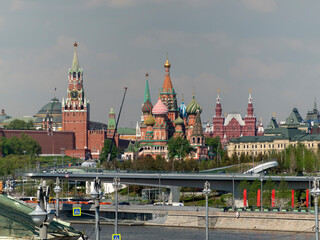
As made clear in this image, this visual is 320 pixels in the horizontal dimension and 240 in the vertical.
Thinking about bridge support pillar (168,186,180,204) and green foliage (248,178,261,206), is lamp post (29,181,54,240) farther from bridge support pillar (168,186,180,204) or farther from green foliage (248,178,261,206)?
bridge support pillar (168,186,180,204)

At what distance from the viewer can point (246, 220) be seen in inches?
3696

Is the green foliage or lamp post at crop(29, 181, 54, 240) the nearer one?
lamp post at crop(29, 181, 54, 240)

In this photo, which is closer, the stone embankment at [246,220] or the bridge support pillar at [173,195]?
the stone embankment at [246,220]

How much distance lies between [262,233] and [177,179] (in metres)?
33.5

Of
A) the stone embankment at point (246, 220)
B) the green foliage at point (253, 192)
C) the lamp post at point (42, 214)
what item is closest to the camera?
the lamp post at point (42, 214)

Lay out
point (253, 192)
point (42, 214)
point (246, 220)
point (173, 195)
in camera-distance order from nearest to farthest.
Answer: point (42, 214)
point (246, 220)
point (253, 192)
point (173, 195)

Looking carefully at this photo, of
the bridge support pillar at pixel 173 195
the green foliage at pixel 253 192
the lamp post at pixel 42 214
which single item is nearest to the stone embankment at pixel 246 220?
the green foliage at pixel 253 192

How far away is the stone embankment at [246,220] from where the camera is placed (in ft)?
292

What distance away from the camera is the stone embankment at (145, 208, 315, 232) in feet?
292

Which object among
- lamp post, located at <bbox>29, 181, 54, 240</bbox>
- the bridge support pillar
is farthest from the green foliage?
lamp post, located at <bbox>29, 181, 54, 240</bbox>

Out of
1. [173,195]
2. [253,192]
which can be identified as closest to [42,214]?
[253,192]

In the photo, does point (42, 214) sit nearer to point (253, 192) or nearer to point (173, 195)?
point (253, 192)

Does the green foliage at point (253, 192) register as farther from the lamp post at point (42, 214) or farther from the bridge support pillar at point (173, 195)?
the lamp post at point (42, 214)

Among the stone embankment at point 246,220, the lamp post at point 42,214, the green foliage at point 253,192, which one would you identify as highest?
the lamp post at point 42,214
